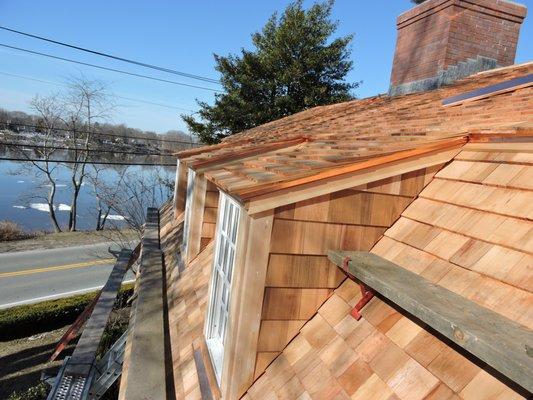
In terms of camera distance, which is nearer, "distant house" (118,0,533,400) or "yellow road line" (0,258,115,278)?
"distant house" (118,0,533,400)

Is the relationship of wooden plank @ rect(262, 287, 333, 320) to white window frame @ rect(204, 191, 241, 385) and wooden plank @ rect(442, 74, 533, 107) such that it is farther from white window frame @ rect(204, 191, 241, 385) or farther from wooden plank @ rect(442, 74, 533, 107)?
wooden plank @ rect(442, 74, 533, 107)

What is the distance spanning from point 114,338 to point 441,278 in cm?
1252

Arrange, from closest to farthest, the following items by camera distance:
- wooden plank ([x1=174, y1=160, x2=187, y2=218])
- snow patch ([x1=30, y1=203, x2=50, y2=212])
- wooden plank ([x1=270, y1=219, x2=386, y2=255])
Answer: wooden plank ([x1=270, y1=219, x2=386, y2=255]) < wooden plank ([x1=174, y1=160, x2=187, y2=218]) < snow patch ([x1=30, y1=203, x2=50, y2=212])

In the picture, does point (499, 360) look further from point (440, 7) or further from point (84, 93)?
point (84, 93)

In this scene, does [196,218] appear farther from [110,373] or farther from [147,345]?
[110,373]

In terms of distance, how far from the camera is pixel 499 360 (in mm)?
1188

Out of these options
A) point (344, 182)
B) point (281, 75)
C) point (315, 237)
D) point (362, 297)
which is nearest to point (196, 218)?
point (315, 237)

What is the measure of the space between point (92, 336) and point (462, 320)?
6817 millimetres

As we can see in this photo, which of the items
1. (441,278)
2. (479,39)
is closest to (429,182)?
(441,278)

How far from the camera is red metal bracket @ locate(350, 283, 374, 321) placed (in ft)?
6.77

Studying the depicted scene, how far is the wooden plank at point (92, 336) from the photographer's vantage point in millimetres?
6043

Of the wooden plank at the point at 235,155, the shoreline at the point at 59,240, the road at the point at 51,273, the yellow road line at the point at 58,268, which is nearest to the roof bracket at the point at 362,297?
the wooden plank at the point at 235,155

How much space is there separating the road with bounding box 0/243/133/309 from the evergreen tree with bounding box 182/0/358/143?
33.7ft

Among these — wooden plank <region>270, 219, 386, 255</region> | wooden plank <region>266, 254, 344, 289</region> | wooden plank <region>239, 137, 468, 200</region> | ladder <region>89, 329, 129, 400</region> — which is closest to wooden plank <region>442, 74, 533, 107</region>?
wooden plank <region>239, 137, 468, 200</region>
